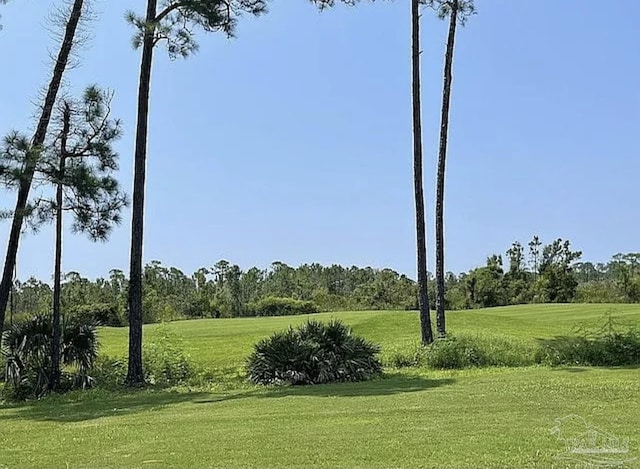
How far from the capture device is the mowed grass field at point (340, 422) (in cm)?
577

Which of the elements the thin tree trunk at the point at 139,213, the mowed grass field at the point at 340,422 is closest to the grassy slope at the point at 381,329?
the thin tree trunk at the point at 139,213

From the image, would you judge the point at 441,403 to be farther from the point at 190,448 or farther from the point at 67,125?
the point at 67,125

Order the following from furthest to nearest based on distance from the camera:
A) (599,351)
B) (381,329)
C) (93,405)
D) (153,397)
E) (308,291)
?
(308,291) → (381,329) → (599,351) → (153,397) → (93,405)

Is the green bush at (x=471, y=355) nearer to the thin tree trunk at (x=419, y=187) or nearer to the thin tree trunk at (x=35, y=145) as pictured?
the thin tree trunk at (x=419, y=187)

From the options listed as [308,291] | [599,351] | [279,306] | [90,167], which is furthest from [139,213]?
[308,291]

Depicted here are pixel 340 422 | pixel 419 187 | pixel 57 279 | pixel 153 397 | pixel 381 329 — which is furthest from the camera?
pixel 381 329

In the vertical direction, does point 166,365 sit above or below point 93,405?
above

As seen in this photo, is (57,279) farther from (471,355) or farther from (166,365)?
(471,355)

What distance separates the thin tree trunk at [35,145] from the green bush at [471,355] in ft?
28.0

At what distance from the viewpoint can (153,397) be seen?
11906mm

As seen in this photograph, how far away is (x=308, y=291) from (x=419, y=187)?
31.1 m

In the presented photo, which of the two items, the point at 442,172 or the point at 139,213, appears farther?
the point at 442,172

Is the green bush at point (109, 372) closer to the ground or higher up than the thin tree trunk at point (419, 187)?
closer to the ground

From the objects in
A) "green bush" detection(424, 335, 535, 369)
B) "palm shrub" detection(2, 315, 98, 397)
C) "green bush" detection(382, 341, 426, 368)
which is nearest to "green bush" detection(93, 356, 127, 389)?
"palm shrub" detection(2, 315, 98, 397)
